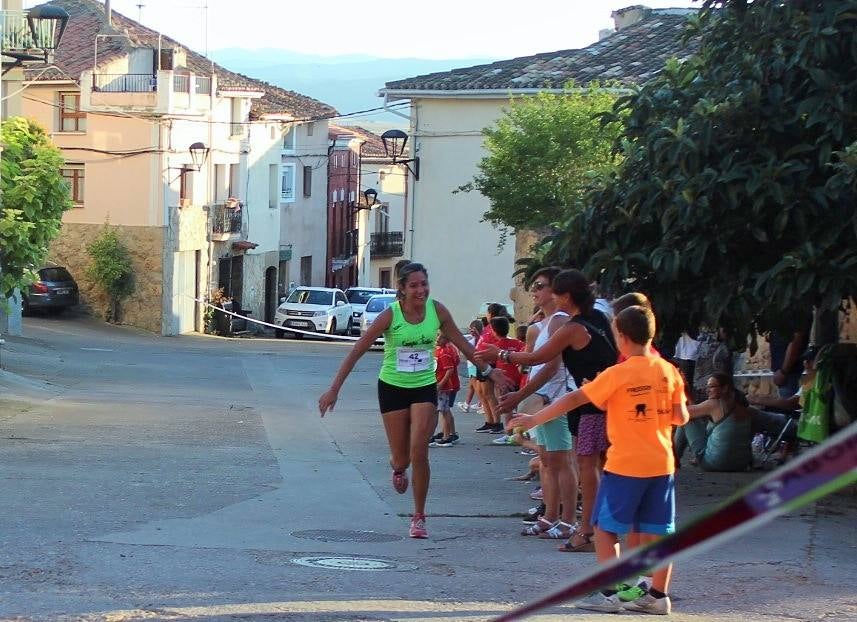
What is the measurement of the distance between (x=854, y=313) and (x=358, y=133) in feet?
216

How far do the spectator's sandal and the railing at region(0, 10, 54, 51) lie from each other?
19.6m

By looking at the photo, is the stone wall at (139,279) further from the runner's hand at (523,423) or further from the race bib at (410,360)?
the runner's hand at (523,423)

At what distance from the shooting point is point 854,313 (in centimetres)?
1334

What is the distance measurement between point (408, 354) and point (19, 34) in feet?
65.1

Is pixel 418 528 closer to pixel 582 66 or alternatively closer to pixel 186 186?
pixel 582 66

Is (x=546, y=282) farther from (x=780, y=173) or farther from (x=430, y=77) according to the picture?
(x=430, y=77)

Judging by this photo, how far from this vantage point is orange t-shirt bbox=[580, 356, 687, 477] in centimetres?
641

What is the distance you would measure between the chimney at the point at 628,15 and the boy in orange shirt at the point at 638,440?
37335mm

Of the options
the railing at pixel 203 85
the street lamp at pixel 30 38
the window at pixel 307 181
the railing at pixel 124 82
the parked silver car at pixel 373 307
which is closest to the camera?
the street lamp at pixel 30 38

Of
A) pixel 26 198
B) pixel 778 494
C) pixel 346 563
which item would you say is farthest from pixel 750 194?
pixel 26 198

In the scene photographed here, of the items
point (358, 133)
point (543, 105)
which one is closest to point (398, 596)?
point (543, 105)

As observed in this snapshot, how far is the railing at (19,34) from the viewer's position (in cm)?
2528

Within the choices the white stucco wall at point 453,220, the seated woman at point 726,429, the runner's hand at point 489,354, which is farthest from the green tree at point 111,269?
the runner's hand at point 489,354

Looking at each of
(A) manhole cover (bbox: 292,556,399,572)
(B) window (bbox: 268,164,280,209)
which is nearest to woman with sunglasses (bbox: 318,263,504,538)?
(A) manhole cover (bbox: 292,556,399,572)
